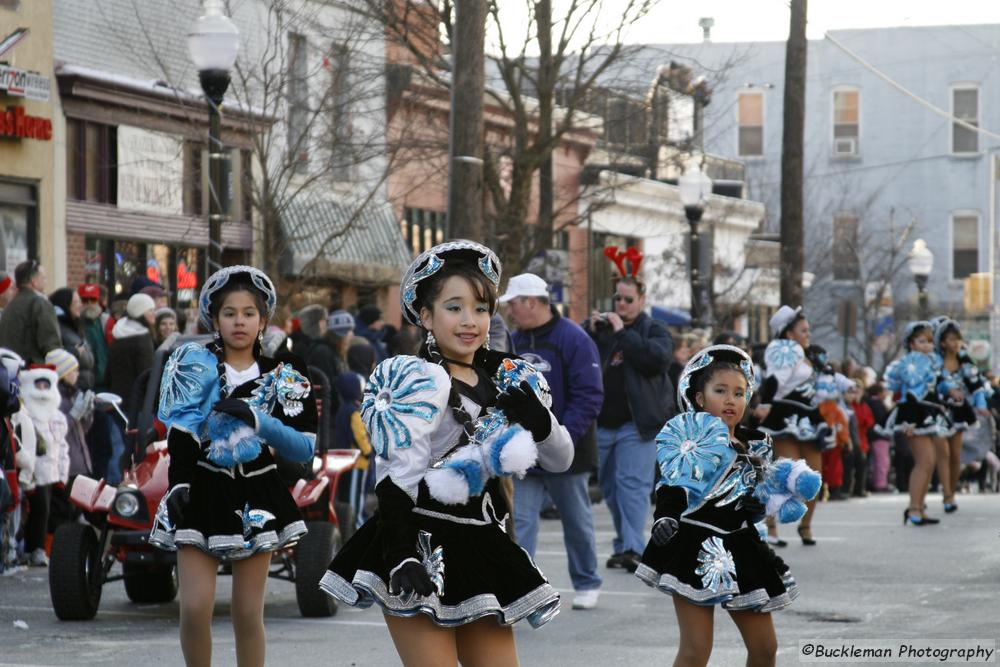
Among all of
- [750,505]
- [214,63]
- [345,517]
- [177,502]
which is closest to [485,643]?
[750,505]

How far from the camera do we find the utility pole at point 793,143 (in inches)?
1019

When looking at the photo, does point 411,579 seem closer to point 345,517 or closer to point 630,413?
point 345,517

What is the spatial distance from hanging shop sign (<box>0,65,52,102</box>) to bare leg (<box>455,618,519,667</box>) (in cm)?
1630

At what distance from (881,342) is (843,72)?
41.1 feet

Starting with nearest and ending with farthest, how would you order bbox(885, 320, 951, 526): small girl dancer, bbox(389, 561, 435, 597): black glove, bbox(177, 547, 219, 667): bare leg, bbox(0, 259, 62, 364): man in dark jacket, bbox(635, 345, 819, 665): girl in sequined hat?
bbox(389, 561, 435, 597): black glove < bbox(635, 345, 819, 665): girl in sequined hat < bbox(177, 547, 219, 667): bare leg < bbox(0, 259, 62, 364): man in dark jacket < bbox(885, 320, 951, 526): small girl dancer

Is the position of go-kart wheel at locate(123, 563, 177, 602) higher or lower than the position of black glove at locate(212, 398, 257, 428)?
lower

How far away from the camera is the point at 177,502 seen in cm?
721

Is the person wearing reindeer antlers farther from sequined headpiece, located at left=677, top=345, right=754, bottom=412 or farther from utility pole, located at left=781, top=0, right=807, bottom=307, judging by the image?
utility pole, located at left=781, top=0, right=807, bottom=307

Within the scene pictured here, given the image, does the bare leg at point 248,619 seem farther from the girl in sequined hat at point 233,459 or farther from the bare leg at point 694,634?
the bare leg at point 694,634

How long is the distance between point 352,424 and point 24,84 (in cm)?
792

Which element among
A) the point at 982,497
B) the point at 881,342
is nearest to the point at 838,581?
the point at 982,497

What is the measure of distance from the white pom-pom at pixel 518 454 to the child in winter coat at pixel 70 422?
878 centimetres

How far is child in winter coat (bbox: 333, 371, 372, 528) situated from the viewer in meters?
15.1

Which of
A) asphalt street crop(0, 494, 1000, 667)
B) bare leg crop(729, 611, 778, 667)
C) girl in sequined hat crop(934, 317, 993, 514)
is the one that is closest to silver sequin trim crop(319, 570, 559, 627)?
bare leg crop(729, 611, 778, 667)
